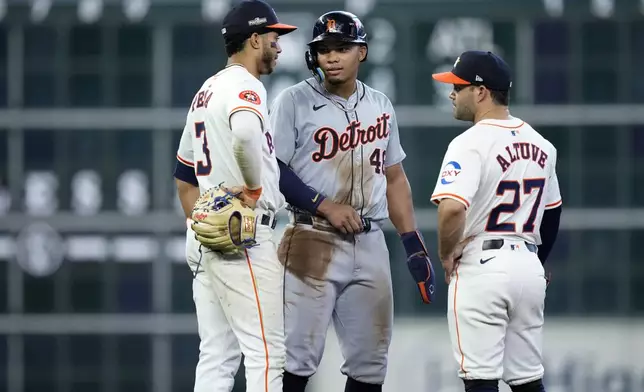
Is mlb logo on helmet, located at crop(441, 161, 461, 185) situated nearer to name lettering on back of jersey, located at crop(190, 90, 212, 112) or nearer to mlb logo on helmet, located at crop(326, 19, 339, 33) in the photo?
mlb logo on helmet, located at crop(326, 19, 339, 33)

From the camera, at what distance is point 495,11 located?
19.5 meters

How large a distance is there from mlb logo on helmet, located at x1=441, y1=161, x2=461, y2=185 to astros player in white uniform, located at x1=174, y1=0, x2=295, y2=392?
68 centimetres

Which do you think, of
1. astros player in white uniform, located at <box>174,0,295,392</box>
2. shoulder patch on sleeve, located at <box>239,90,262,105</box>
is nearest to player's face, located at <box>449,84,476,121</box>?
astros player in white uniform, located at <box>174,0,295,392</box>

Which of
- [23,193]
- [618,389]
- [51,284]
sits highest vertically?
[23,193]

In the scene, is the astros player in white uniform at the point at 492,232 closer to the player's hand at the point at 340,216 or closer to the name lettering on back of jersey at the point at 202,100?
the player's hand at the point at 340,216

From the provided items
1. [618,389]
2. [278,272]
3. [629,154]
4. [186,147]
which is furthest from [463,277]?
[618,389]

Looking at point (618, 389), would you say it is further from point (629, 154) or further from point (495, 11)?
point (495, 11)

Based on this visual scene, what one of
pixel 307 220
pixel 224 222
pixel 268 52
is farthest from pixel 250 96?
pixel 307 220

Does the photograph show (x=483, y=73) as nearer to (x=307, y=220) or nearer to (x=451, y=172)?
(x=451, y=172)

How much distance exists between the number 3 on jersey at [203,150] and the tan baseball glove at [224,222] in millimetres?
110

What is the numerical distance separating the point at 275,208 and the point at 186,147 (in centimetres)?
47

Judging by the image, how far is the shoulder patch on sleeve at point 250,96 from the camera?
217 inches

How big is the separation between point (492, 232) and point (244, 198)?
105 cm

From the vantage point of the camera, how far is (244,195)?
5605 millimetres
